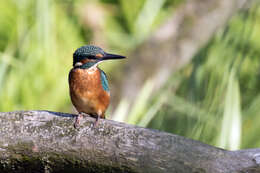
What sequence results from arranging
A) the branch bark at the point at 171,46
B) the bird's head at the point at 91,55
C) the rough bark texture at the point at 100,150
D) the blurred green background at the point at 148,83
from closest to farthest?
the rough bark texture at the point at 100,150 → the bird's head at the point at 91,55 → the blurred green background at the point at 148,83 → the branch bark at the point at 171,46

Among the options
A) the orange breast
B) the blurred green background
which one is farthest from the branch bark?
the orange breast

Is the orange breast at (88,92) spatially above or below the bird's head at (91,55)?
below

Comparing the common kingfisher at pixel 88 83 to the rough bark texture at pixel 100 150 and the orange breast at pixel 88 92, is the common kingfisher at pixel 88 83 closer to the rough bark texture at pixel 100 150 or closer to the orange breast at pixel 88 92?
the orange breast at pixel 88 92

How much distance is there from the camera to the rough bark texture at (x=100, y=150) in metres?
1.80

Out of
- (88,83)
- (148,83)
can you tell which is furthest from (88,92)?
(148,83)

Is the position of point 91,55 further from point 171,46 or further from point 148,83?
point 171,46

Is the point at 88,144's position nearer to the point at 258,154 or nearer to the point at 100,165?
the point at 100,165

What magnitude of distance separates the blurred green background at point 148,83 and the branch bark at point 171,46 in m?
0.44

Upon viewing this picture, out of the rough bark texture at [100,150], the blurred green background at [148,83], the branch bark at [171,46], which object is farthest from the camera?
the branch bark at [171,46]

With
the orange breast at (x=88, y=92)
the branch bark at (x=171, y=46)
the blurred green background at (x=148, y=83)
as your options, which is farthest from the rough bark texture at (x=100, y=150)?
the branch bark at (x=171, y=46)

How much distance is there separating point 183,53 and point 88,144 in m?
4.00

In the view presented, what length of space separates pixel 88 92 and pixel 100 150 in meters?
1.02

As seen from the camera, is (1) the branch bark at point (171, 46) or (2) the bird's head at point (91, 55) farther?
(1) the branch bark at point (171, 46)

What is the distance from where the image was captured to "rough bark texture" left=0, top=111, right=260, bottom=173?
180cm
